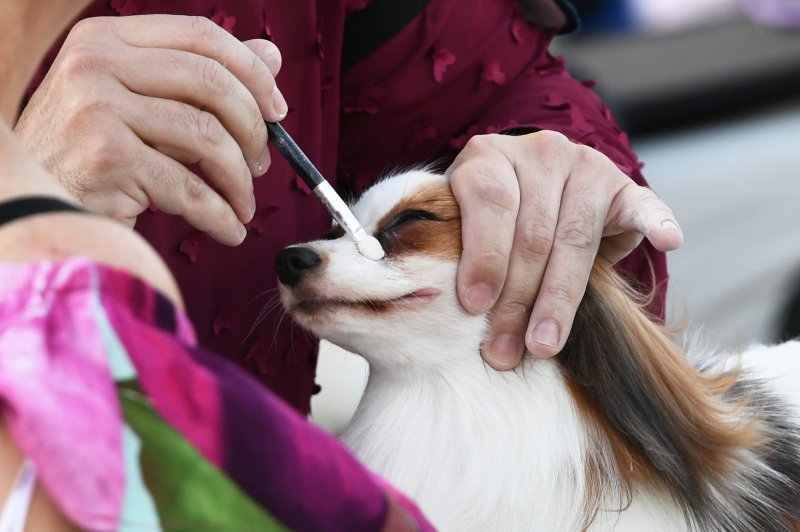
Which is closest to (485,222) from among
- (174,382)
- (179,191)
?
(179,191)

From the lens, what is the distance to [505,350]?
83 centimetres

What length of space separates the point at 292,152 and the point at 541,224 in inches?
7.7

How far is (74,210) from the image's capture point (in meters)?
0.34

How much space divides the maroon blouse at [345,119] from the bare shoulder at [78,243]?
1.87 ft

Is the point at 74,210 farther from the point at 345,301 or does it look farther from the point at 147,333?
the point at 345,301

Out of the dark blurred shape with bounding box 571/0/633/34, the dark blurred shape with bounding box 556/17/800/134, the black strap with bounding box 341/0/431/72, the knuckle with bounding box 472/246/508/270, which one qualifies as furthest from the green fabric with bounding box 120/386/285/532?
the dark blurred shape with bounding box 571/0/633/34

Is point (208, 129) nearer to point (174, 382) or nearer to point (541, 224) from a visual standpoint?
point (541, 224)

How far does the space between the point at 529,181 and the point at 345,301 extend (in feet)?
0.58

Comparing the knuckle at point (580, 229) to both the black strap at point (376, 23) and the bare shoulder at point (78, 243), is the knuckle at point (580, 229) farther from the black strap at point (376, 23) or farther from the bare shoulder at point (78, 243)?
the bare shoulder at point (78, 243)

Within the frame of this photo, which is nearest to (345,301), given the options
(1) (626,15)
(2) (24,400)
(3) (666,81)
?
(2) (24,400)

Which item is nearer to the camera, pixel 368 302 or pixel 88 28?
pixel 88 28

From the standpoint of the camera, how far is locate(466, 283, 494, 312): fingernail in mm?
799

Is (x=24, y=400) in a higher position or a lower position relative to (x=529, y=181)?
higher

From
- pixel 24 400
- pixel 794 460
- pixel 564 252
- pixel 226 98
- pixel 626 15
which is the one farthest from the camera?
pixel 626 15
